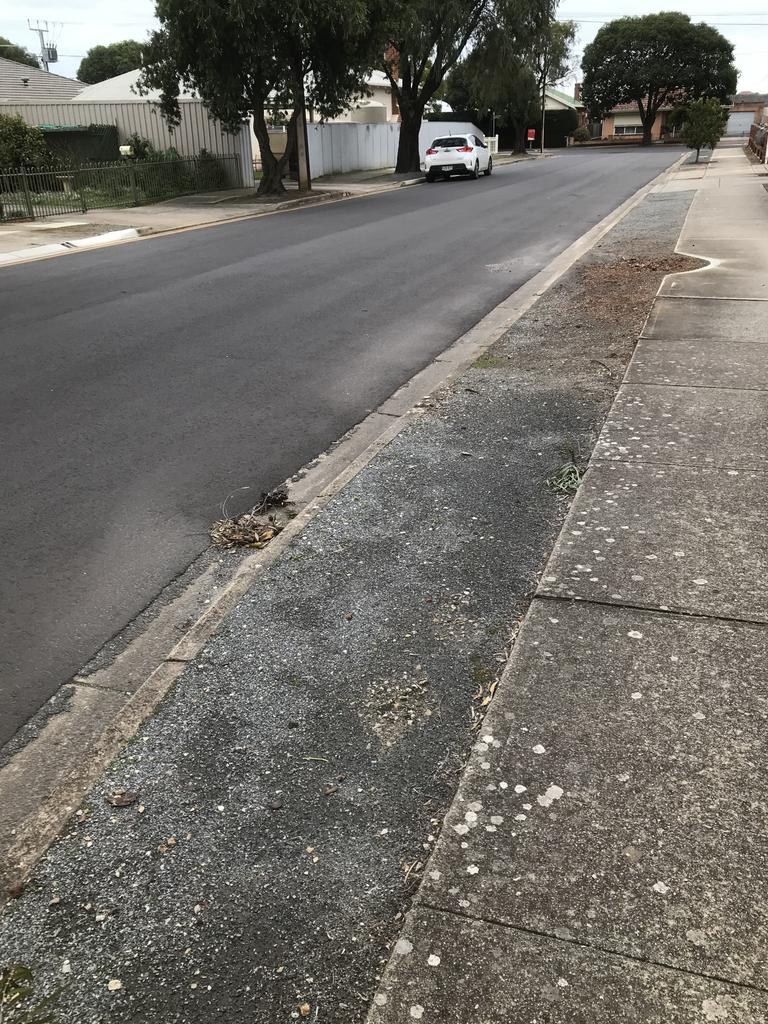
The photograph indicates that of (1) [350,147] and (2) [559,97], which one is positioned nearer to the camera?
(1) [350,147]

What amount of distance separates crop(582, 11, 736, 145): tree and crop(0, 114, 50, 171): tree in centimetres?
6652

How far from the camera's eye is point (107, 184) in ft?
79.6

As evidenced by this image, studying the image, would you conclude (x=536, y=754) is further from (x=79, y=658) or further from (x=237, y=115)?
(x=237, y=115)

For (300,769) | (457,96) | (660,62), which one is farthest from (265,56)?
(660,62)

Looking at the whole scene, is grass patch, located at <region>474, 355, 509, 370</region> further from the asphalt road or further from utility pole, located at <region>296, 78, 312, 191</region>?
utility pole, located at <region>296, 78, 312, 191</region>

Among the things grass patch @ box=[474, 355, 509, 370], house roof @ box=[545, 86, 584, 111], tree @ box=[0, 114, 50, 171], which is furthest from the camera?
house roof @ box=[545, 86, 584, 111]

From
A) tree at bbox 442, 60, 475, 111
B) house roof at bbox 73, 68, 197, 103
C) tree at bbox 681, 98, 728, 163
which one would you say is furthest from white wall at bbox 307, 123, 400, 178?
tree at bbox 442, 60, 475, 111

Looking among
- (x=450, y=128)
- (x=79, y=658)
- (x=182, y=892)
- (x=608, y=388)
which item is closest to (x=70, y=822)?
(x=182, y=892)

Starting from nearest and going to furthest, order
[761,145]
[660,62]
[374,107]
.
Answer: [761,145] < [374,107] < [660,62]

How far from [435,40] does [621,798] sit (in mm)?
38487

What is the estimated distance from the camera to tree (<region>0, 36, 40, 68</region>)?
104037 millimetres

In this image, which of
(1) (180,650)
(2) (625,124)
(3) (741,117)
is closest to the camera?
(1) (180,650)

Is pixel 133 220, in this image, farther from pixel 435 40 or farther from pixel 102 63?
pixel 102 63

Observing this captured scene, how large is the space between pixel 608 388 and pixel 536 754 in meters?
4.54
